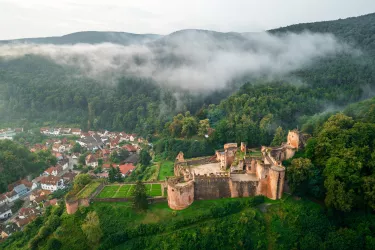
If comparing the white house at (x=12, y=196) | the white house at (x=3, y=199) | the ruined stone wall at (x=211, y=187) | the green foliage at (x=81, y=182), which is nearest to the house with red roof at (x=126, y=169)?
the green foliage at (x=81, y=182)

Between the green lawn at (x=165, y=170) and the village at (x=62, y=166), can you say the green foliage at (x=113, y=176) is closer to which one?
the village at (x=62, y=166)

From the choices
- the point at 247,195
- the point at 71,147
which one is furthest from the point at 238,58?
the point at 247,195

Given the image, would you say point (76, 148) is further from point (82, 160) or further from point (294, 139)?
point (294, 139)

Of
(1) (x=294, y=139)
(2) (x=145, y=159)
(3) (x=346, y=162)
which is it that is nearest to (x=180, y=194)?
(1) (x=294, y=139)

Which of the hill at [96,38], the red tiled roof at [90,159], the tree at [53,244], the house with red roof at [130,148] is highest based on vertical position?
the hill at [96,38]

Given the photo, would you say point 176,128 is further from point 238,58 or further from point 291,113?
point 238,58

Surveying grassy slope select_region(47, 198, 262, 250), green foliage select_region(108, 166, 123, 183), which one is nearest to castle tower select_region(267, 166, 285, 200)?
grassy slope select_region(47, 198, 262, 250)

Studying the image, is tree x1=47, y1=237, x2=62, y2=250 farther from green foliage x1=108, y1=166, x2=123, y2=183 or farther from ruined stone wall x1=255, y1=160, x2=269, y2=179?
ruined stone wall x1=255, y1=160, x2=269, y2=179
